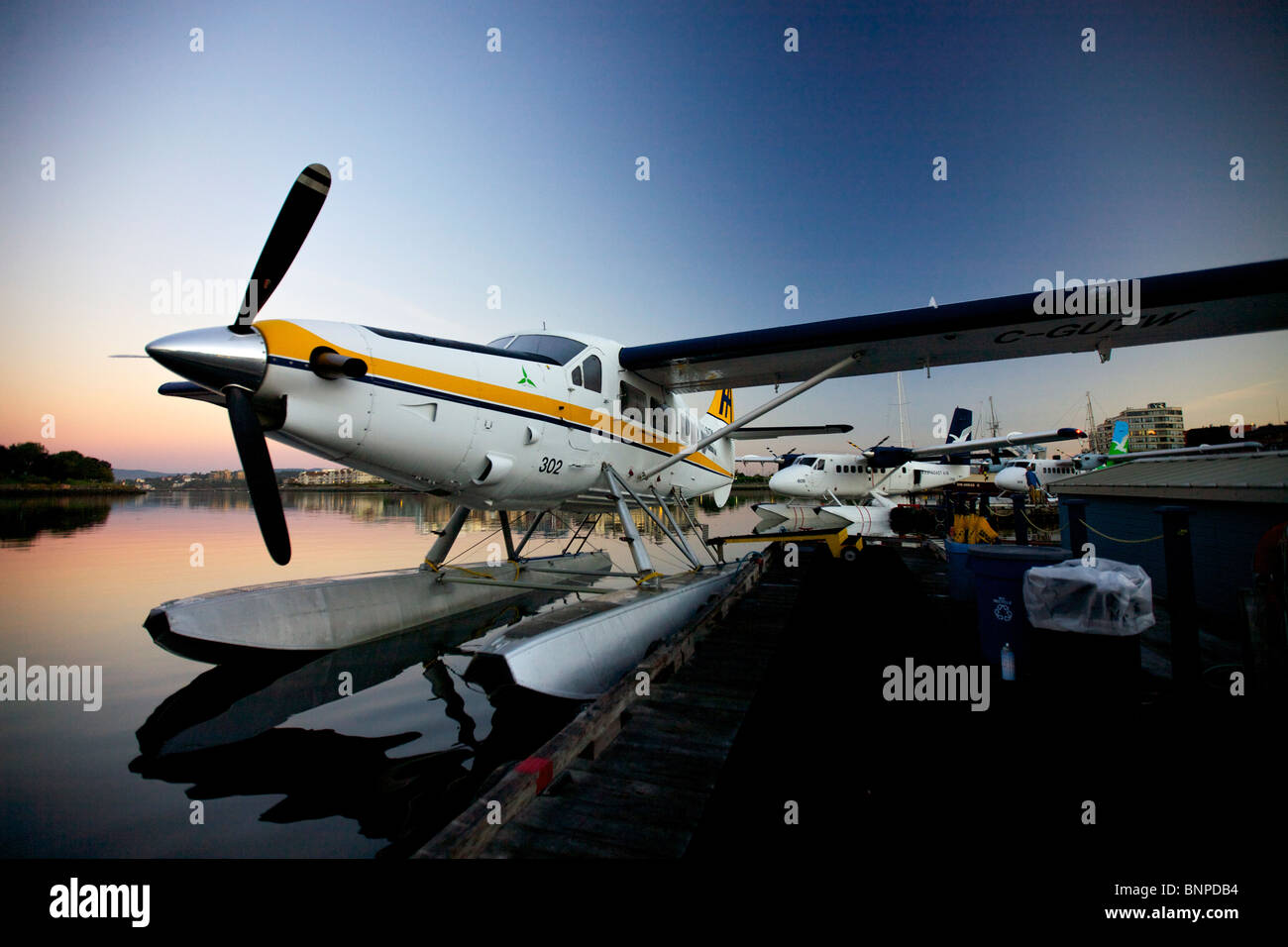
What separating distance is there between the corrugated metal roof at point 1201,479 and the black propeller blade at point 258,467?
8.85 metres

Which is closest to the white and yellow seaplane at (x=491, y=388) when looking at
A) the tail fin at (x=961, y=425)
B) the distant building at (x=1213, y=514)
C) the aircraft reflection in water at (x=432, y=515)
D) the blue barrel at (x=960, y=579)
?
the aircraft reflection in water at (x=432, y=515)

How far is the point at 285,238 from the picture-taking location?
162 inches

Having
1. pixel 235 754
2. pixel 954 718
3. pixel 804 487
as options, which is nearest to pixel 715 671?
pixel 954 718

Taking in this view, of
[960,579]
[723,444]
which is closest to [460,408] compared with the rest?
[960,579]

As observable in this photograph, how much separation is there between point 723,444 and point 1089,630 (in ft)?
29.6

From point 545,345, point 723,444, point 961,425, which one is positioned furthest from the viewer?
point 961,425

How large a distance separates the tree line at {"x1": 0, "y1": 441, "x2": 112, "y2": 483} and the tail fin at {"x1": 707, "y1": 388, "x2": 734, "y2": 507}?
95538mm

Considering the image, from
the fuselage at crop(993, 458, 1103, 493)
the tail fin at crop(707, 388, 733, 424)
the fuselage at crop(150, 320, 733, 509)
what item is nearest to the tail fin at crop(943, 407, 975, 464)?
the fuselage at crop(993, 458, 1103, 493)

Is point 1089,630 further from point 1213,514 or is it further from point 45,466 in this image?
point 45,466

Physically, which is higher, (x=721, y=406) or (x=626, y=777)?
(x=721, y=406)

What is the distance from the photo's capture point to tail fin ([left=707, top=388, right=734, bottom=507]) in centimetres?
1172

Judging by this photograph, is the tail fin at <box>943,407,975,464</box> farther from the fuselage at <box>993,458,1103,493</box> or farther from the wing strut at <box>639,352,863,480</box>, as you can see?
the wing strut at <box>639,352,863,480</box>

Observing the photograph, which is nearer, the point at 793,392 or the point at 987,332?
the point at 987,332
